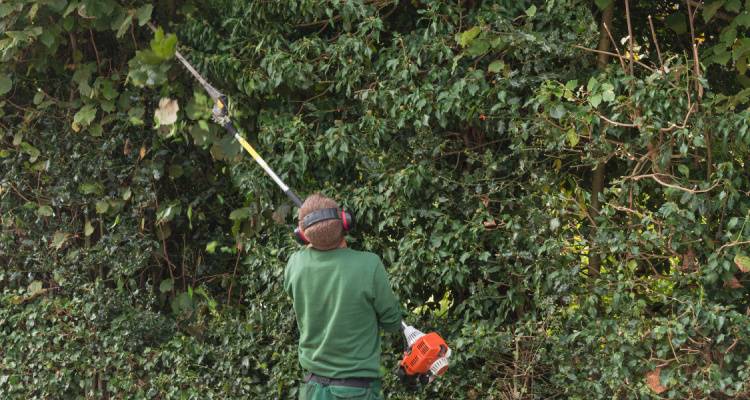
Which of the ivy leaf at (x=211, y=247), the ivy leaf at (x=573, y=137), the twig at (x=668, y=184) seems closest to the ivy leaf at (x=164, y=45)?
the ivy leaf at (x=211, y=247)

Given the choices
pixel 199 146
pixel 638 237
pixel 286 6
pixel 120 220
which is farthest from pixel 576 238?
pixel 120 220

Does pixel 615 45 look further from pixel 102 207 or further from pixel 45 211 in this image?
pixel 45 211

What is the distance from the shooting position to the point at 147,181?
712 cm

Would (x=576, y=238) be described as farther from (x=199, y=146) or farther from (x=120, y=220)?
(x=120, y=220)

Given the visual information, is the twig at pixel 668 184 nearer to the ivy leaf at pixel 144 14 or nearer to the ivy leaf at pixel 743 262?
the ivy leaf at pixel 743 262

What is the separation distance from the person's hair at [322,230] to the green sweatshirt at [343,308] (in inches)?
2.2

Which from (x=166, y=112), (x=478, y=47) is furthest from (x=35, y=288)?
(x=478, y=47)

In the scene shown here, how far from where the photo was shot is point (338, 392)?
482 centimetres

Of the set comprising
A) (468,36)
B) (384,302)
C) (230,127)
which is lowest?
(384,302)

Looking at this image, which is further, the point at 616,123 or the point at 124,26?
the point at 124,26

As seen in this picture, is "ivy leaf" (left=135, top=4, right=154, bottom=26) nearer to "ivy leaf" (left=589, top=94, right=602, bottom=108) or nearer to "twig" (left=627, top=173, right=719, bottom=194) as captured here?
"ivy leaf" (left=589, top=94, right=602, bottom=108)

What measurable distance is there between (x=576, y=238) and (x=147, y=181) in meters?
3.25

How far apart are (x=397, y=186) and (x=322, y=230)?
1.12m

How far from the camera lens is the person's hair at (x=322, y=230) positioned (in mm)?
4695
